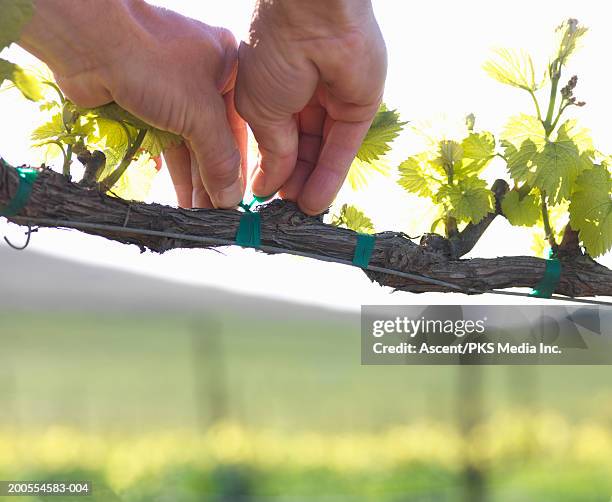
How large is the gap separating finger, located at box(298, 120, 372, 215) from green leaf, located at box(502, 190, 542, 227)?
24 cm

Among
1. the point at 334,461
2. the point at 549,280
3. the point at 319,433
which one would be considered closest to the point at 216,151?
the point at 549,280

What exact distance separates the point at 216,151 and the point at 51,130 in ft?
0.67

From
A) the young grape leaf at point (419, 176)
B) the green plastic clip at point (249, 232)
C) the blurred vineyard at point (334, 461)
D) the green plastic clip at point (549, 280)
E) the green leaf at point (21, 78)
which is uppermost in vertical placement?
the young grape leaf at point (419, 176)

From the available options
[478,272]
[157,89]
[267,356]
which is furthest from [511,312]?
[267,356]

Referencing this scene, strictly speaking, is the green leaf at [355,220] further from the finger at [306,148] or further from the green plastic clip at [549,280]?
the green plastic clip at [549,280]

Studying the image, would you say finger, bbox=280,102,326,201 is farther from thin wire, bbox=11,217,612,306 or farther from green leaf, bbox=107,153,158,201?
green leaf, bbox=107,153,158,201

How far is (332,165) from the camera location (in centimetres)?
99

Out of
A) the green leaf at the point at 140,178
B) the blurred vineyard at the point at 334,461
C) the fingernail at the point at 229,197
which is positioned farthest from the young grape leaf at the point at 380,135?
the blurred vineyard at the point at 334,461

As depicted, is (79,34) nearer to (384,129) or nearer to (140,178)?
(140,178)

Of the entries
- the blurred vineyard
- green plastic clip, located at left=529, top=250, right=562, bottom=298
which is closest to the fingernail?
green plastic clip, located at left=529, top=250, right=562, bottom=298

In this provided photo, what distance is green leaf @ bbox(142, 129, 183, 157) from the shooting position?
958 millimetres

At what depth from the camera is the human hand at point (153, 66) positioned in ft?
2.83

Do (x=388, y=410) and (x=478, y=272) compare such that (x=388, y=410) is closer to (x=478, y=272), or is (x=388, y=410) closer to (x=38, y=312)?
(x=478, y=272)

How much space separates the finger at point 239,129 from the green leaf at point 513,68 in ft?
1.16
